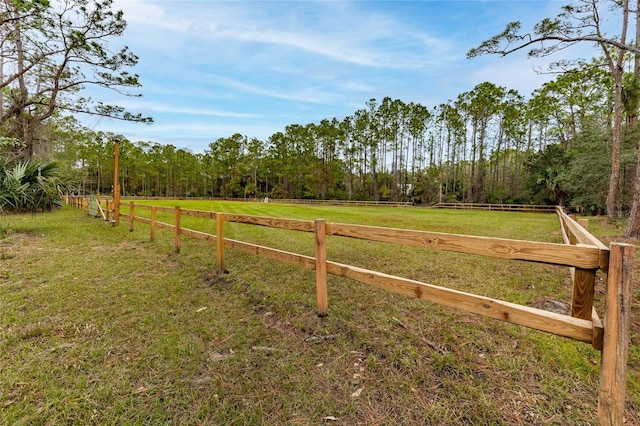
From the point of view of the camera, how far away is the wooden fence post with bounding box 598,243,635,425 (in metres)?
1.38

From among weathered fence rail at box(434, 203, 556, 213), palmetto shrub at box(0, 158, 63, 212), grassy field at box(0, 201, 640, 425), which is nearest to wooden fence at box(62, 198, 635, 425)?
grassy field at box(0, 201, 640, 425)

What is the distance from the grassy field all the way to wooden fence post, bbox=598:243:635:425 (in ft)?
1.29

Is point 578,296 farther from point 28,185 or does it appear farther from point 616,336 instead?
point 28,185

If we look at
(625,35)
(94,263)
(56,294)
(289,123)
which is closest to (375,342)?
(56,294)

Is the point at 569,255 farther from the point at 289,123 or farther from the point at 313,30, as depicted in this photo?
the point at 289,123

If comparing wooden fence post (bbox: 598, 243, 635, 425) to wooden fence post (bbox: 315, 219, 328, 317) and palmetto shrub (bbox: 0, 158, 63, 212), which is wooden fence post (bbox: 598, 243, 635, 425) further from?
palmetto shrub (bbox: 0, 158, 63, 212)

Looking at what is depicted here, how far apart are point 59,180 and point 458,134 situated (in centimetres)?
4033

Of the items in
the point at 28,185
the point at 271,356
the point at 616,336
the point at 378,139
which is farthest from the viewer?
the point at 378,139

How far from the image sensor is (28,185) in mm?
7789

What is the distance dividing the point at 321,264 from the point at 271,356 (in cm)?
108

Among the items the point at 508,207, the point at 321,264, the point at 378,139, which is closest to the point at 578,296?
the point at 321,264

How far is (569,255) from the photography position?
5.36 feet

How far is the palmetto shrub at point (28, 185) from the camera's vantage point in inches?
290

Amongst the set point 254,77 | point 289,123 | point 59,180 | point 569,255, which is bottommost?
point 569,255
